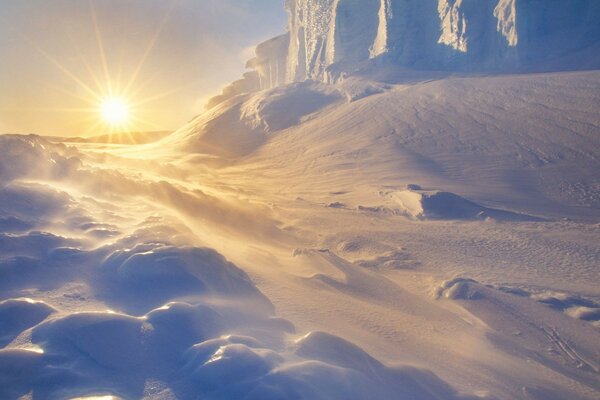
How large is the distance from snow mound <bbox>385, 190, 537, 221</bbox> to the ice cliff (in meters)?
13.1

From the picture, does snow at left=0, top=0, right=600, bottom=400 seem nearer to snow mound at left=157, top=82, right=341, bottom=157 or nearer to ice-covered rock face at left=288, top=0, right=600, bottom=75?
ice-covered rock face at left=288, top=0, right=600, bottom=75

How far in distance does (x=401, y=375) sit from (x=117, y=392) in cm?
215

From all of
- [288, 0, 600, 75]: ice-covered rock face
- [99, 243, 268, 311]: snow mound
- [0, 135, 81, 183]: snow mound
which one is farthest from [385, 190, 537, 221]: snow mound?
[288, 0, 600, 75]: ice-covered rock face

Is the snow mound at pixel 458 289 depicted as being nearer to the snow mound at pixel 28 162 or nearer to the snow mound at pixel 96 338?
the snow mound at pixel 96 338

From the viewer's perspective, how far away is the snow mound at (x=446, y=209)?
32.3 feet

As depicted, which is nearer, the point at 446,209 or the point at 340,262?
the point at 340,262

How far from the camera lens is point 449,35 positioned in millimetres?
23688

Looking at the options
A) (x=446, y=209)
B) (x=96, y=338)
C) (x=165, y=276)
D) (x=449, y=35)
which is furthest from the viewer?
(x=449, y=35)

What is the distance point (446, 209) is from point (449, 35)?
17.2 metres

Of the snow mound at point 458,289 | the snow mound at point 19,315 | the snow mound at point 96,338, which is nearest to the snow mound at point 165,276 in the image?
the snow mound at point 96,338

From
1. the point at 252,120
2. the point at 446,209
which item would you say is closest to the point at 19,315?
the point at 446,209

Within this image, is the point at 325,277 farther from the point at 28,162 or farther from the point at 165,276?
the point at 28,162

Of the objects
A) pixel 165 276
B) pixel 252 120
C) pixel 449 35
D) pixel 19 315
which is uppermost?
pixel 449 35

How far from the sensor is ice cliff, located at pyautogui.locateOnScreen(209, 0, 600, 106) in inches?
801
